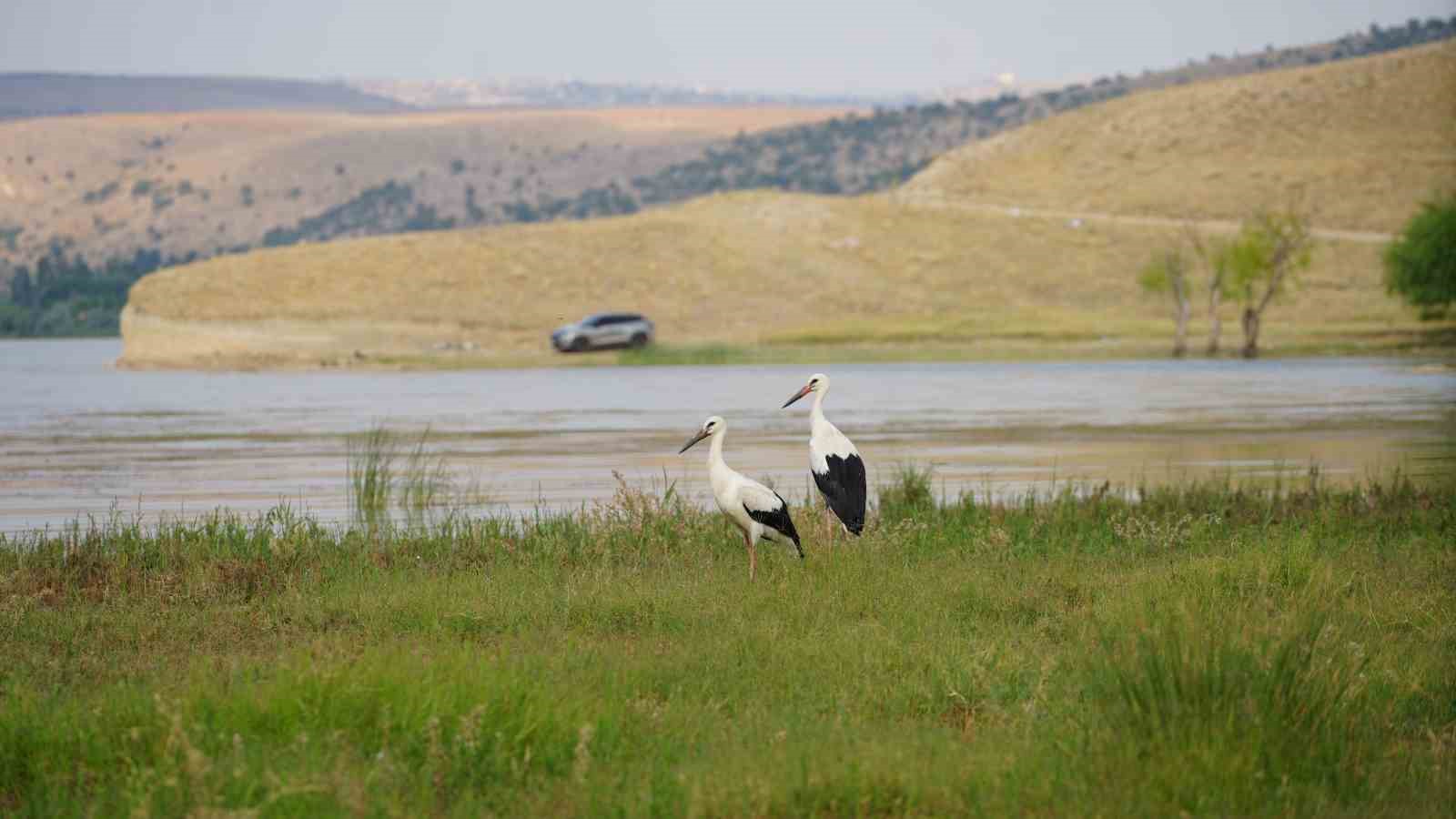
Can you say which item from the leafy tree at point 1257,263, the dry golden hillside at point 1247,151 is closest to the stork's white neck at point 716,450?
the leafy tree at point 1257,263

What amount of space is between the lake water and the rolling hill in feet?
43.4

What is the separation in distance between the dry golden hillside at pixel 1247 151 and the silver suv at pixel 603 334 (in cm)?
4339

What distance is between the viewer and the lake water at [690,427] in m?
23.2

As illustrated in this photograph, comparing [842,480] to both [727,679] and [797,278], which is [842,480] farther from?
[797,278]

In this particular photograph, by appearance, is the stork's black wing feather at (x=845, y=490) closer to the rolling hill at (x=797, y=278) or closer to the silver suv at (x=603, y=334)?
the rolling hill at (x=797, y=278)

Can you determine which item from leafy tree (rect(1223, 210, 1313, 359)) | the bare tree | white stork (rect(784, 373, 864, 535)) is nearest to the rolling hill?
the bare tree

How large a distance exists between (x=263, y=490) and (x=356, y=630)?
39.8 ft

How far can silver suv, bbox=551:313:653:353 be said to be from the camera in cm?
6844

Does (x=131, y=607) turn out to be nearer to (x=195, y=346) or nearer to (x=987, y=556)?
(x=987, y=556)

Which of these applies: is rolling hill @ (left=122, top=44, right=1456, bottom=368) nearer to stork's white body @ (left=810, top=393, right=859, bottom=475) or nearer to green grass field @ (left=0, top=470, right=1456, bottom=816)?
stork's white body @ (left=810, top=393, right=859, bottom=475)

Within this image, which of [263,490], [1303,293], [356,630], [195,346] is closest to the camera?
[356,630]

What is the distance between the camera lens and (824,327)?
7381cm

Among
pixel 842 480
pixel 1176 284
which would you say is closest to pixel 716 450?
pixel 842 480

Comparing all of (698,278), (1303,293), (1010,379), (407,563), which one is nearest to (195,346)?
(698,278)
